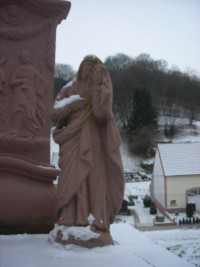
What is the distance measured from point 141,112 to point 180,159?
1868 centimetres

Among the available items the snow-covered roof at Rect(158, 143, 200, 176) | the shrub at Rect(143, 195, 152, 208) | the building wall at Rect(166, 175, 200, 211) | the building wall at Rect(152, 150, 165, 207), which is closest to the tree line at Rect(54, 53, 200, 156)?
the snow-covered roof at Rect(158, 143, 200, 176)

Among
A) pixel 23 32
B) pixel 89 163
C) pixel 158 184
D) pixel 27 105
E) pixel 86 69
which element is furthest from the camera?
pixel 158 184

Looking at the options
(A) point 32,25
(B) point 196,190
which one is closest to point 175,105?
(B) point 196,190

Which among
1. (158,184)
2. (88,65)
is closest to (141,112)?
(158,184)

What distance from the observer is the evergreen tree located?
44469 millimetres

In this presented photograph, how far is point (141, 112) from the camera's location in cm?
4444

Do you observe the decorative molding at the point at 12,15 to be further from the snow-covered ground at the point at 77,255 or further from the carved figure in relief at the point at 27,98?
the snow-covered ground at the point at 77,255

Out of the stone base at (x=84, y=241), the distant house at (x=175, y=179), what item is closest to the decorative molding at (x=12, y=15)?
the stone base at (x=84, y=241)

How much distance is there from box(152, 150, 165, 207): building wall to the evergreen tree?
17.6 m

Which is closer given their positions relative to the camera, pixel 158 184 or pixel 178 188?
pixel 178 188

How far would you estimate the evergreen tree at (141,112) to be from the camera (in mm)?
44469

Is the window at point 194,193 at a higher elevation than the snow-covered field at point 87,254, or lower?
lower

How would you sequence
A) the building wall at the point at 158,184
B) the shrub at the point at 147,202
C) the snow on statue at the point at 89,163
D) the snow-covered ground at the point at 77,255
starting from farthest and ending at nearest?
the building wall at the point at 158,184 → the shrub at the point at 147,202 → the snow on statue at the point at 89,163 → the snow-covered ground at the point at 77,255

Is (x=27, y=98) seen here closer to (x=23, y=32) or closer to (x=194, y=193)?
(x=23, y=32)
